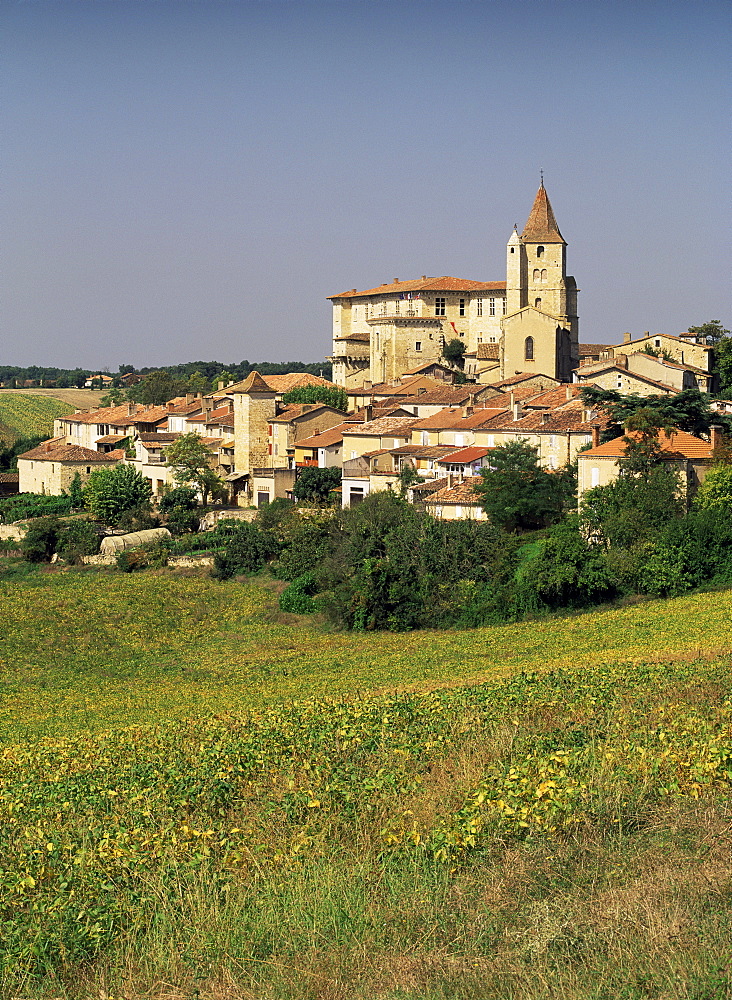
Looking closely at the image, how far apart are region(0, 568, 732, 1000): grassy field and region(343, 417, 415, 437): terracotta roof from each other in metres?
29.8

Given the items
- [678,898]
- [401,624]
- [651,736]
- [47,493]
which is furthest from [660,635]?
[47,493]

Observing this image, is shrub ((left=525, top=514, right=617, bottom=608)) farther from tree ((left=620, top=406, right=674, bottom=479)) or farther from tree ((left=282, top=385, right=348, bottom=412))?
tree ((left=282, top=385, right=348, bottom=412))

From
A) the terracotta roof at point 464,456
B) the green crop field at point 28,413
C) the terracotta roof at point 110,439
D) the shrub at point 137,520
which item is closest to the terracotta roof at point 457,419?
the terracotta roof at point 464,456

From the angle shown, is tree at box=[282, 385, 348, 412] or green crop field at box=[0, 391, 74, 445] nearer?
tree at box=[282, 385, 348, 412]

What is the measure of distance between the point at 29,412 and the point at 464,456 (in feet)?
259

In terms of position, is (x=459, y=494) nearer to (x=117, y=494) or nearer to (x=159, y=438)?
(x=117, y=494)

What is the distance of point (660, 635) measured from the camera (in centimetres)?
2238

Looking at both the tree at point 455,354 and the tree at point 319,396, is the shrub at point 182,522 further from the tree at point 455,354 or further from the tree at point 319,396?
the tree at point 455,354

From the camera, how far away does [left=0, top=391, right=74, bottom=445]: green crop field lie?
101 m

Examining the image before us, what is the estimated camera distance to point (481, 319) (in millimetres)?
74250

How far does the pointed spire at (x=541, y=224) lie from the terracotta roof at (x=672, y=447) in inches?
1455

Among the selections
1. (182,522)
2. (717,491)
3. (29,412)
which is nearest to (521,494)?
(717,491)

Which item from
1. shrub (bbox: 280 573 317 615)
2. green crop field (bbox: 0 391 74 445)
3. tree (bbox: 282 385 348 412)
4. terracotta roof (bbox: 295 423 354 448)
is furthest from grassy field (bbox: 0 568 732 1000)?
green crop field (bbox: 0 391 74 445)

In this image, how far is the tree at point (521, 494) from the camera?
33812mm
